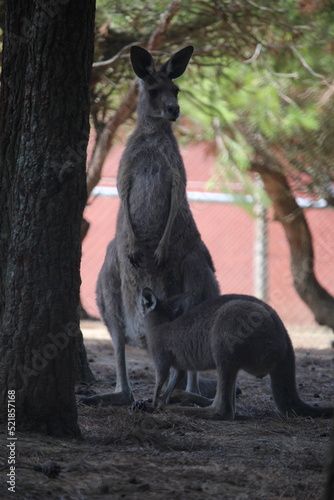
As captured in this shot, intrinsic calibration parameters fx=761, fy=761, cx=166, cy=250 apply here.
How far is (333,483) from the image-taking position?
1.86 meters

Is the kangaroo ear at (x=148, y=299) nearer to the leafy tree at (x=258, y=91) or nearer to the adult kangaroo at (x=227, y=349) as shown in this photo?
the adult kangaroo at (x=227, y=349)

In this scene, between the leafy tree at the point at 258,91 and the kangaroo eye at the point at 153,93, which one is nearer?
the kangaroo eye at the point at 153,93

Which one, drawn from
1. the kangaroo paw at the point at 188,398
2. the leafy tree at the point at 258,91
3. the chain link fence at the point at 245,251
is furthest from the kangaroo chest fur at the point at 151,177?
the chain link fence at the point at 245,251

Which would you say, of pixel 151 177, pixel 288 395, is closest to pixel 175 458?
pixel 288 395

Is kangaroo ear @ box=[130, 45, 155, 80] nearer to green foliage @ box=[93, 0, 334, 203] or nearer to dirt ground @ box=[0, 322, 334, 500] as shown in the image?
dirt ground @ box=[0, 322, 334, 500]

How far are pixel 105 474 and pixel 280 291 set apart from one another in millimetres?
8808

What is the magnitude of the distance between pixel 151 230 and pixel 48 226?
1.57 m

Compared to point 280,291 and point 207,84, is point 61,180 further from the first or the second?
point 280,291

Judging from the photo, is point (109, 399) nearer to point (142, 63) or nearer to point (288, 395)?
point (288, 395)

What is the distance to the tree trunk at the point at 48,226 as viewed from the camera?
3.15 metres

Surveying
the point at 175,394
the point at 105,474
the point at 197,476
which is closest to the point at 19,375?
the point at 105,474

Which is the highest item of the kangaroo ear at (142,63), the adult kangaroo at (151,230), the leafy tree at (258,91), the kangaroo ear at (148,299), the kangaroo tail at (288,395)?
the leafy tree at (258,91)

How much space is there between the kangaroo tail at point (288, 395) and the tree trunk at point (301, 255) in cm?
541

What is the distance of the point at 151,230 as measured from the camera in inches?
185
